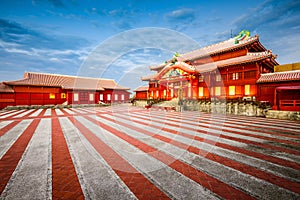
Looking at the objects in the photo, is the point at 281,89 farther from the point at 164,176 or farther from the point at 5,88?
the point at 5,88

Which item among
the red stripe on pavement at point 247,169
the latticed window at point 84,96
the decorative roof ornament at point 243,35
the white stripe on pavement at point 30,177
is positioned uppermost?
the decorative roof ornament at point 243,35

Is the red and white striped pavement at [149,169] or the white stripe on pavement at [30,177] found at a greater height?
the white stripe on pavement at [30,177]

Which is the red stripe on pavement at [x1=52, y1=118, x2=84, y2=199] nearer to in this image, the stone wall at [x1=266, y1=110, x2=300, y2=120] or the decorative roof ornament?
the stone wall at [x1=266, y1=110, x2=300, y2=120]

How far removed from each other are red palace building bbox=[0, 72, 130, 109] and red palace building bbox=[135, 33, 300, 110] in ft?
47.9

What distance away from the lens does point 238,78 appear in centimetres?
1720

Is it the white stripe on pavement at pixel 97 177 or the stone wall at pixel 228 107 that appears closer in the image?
the white stripe on pavement at pixel 97 177

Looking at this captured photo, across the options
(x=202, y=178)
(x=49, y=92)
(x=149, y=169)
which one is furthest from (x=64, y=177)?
(x=49, y=92)

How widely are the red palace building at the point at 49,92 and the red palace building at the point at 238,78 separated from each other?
14607 mm

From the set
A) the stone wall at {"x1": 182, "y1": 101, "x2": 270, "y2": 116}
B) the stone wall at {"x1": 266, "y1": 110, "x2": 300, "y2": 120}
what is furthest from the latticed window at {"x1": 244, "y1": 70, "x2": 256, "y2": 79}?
the stone wall at {"x1": 266, "y1": 110, "x2": 300, "y2": 120}

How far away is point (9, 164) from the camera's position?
3678mm

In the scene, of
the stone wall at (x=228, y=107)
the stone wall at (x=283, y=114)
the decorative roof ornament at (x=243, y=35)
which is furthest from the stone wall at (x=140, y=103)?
the decorative roof ornament at (x=243, y=35)

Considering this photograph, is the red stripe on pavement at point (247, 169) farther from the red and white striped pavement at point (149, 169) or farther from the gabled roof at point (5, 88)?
the gabled roof at point (5, 88)

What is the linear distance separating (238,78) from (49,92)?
30.7 m

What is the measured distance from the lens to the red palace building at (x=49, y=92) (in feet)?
71.2
